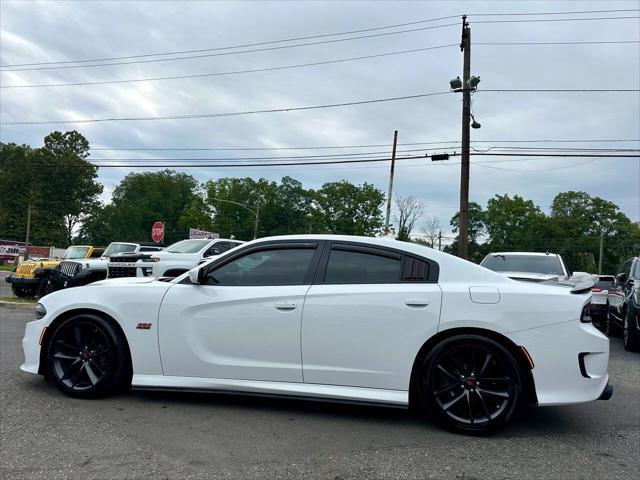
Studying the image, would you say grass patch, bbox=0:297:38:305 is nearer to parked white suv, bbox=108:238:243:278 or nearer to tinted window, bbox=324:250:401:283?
parked white suv, bbox=108:238:243:278

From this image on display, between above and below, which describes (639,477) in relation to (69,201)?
below

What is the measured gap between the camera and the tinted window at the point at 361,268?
159 inches

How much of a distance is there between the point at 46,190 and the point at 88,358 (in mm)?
68202

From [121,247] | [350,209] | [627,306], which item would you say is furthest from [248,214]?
[627,306]

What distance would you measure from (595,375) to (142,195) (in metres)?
93.4

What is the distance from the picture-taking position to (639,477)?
3090 millimetres

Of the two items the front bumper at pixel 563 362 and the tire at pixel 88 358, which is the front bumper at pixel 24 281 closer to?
the tire at pixel 88 358

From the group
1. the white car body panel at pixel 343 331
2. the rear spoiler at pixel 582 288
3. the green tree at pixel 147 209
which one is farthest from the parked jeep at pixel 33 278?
the green tree at pixel 147 209

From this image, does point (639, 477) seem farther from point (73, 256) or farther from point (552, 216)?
point (552, 216)

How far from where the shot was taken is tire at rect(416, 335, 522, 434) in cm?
370

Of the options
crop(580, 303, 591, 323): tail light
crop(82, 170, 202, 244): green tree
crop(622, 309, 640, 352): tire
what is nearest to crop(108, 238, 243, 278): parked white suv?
crop(622, 309, 640, 352): tire

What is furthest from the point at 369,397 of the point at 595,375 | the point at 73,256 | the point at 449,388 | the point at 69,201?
the point at 69,201

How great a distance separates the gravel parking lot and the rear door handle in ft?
3.24

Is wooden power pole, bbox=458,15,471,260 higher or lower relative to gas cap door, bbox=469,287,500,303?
higher
